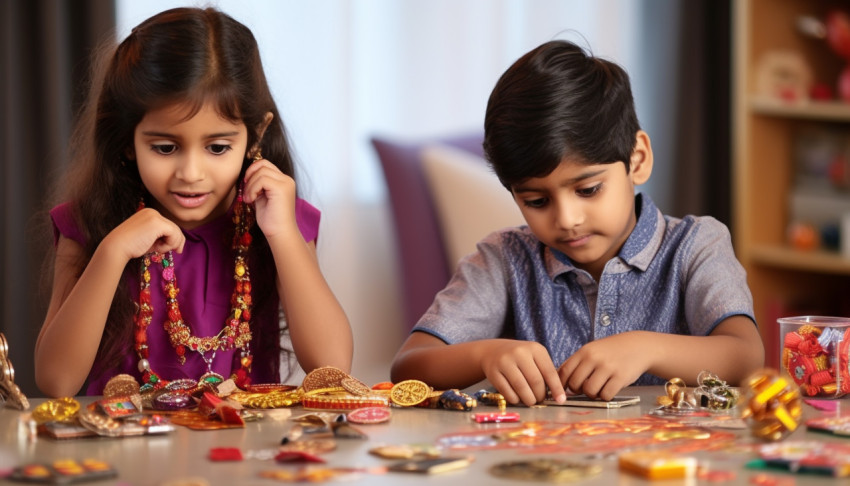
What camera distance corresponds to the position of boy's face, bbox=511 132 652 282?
4.63 ft

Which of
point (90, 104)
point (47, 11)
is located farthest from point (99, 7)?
point (90, 104)

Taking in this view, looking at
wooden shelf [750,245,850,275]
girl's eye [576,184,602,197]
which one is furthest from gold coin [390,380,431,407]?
wooden shelf [750,245,850,275]

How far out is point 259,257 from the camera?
1.63 meters

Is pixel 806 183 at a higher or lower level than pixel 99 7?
lower

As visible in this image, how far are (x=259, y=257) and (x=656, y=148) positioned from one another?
2.07 m

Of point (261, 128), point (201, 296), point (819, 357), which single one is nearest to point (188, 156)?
point (261, 128)

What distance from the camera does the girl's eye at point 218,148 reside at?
1.46 meters

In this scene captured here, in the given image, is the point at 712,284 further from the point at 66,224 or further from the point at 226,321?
the point at 66,224

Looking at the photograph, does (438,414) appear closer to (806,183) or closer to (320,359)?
(320,359)

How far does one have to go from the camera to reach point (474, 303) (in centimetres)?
157

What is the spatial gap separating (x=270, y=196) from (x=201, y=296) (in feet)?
0.71

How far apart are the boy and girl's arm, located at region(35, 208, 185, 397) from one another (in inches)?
14.8

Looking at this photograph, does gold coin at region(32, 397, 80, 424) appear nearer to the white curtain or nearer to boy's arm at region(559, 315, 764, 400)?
boy's arm at region(559, 315, 764, 400)

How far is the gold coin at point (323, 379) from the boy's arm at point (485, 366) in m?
0.17
